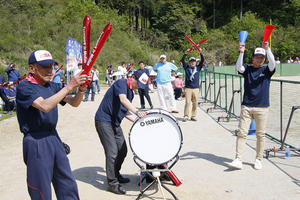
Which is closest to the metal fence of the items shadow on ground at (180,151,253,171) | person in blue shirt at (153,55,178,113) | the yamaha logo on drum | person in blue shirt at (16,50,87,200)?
shadow on ground at (180,151,253,171)

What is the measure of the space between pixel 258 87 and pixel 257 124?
0.69 metres

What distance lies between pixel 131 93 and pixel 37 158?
6.87ft

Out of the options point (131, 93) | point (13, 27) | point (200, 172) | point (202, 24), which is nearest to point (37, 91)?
point (131, 93)

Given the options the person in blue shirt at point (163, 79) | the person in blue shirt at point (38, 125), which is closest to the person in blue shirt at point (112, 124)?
the person in blue shirt at point (38, 125)

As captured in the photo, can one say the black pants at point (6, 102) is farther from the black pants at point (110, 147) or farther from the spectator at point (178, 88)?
the black pants at point (110, 147)

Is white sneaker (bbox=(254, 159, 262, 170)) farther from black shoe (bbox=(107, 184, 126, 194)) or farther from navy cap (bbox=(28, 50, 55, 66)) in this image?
navy cap (bbox=(28, 50, 55, 66))

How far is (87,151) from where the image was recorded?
23.6 feet

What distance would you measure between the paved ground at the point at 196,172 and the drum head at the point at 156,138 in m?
0.81

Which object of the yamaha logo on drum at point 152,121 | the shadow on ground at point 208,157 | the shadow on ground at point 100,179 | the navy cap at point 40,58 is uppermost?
the navy cap at point 40,58

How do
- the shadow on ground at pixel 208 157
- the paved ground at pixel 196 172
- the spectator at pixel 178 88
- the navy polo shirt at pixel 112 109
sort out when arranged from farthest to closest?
the spectator at pixel 178 88 → the shadow on ground at pixel 208 157 → the navy polo shirt at pixel 112 109 → the paved ground at pixel 196 172

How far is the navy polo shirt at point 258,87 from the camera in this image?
18.3 ft

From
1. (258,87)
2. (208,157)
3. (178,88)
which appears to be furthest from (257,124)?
(178,88)

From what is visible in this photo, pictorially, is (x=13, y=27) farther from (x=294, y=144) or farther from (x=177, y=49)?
(x=294, y=144)

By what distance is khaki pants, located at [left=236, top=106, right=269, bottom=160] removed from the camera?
5586 millimetres
